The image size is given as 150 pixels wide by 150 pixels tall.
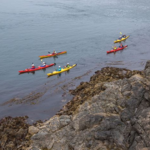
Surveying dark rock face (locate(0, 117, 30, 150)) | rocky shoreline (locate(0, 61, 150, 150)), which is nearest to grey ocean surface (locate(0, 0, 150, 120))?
dark rock face (locate(0, 117, 30, 150))

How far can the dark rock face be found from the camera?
21047 millimetres

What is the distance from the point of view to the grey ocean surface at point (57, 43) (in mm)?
36125

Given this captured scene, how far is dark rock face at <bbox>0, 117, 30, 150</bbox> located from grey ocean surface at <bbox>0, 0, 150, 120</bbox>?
2.98m

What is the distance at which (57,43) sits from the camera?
5966 cm

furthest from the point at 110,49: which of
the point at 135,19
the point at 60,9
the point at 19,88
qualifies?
the point at 60,9

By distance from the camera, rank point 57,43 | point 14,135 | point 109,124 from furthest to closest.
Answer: point 57,43
point 14,135
point 109,124

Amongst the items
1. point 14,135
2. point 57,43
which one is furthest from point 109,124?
point 57,43

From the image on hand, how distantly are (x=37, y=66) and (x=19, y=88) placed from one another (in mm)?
10253

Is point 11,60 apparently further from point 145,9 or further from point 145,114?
point 145,9

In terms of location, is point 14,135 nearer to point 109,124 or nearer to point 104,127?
point 104,127

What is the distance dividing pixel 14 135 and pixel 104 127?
34.6 ft

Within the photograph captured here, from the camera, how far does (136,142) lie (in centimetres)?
1495

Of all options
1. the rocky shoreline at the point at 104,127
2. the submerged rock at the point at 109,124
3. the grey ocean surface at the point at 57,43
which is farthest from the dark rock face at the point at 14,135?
the grey ocean surface at the point at 57,43

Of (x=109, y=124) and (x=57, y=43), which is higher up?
(x=57, y=43)
